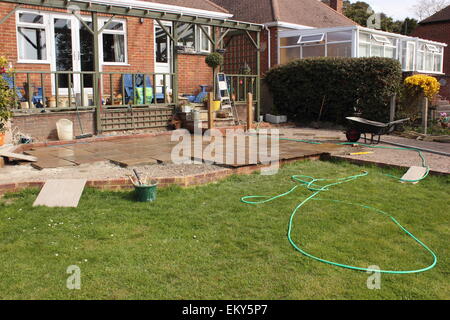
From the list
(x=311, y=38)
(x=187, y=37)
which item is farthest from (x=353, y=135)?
(x=311, y=38)

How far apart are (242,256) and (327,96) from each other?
11.4 metres

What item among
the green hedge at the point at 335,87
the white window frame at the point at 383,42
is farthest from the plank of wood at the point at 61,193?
the white window frame at the point at 383,42

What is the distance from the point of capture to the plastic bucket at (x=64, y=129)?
10.2 meters

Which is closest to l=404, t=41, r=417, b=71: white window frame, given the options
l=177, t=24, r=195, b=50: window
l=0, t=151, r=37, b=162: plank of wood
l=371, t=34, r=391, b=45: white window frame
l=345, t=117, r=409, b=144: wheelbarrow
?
l=371, t=34, r=391, b=45: white window frame

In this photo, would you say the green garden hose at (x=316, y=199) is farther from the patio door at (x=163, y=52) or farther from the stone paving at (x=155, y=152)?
the patio door at (x=163, y=52)

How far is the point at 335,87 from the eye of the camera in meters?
14.4

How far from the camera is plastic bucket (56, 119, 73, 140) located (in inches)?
403

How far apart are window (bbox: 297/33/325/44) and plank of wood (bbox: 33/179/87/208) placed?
14247 mm

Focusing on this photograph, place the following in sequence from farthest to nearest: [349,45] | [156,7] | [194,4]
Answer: [194,4]
[349,45]
[156,7]

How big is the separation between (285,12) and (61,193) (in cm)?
1792

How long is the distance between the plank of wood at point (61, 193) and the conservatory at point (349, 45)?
13561 mm

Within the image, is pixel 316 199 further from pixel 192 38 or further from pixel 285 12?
pixel 285 12

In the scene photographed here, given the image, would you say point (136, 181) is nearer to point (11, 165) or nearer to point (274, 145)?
point (11, 165)

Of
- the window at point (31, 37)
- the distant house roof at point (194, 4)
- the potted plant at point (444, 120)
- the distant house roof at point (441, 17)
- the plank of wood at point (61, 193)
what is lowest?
the plank of wood at point (61, 193)
